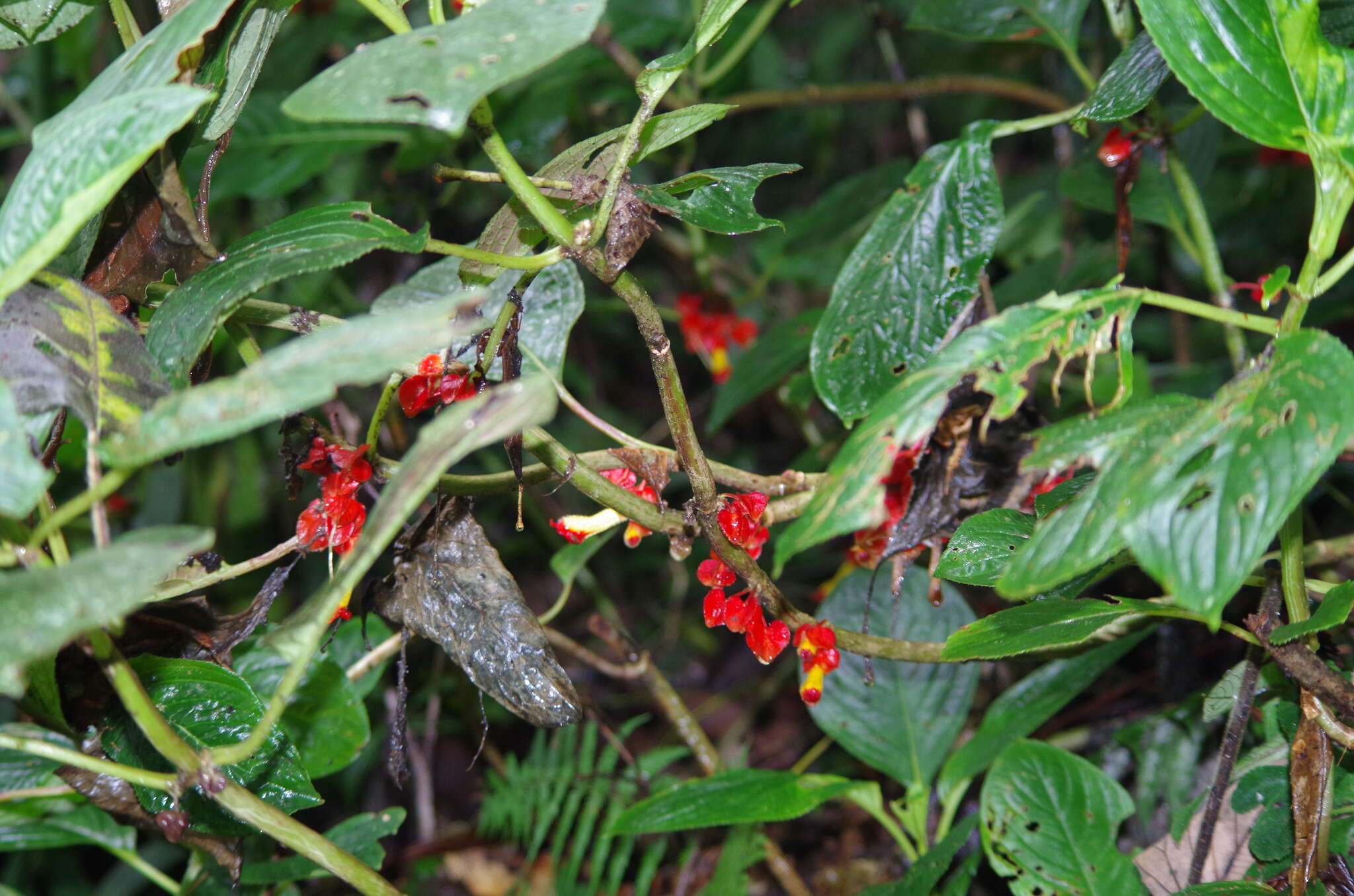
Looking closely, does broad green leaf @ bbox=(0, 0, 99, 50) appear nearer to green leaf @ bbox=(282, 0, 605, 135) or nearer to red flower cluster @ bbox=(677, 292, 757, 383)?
green leaf @ bbox=(282, 0, 605, 135)

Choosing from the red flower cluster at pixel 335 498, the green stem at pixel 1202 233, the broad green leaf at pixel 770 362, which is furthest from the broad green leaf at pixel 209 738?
the green stem at pixel 1202 233

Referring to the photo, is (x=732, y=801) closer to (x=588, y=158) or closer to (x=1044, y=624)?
(x=1044, y=624)

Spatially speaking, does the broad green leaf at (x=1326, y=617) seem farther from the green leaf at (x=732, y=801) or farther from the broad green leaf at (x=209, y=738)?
the broad green leaf at (x=209, y=738)

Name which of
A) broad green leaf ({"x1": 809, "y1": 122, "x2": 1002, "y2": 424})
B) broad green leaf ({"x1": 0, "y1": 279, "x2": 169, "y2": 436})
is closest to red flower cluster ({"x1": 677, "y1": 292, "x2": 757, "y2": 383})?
broad green leaf ({"x1": 809, "y1": 122, "x2": 1002, "y2": 424})

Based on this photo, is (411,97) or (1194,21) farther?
(1194,21)

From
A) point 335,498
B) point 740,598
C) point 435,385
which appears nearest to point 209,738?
point 335,498

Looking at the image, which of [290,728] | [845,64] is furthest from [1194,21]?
[845,64]

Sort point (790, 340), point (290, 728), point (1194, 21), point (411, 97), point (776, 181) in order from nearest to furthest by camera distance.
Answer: point (411, 97), point (1194, 21), point (290, 728), point (790, 340), point (776, 181)

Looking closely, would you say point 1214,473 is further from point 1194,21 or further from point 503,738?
point 503,738
